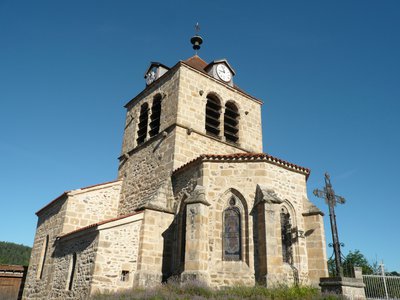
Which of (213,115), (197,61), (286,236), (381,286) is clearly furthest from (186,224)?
(197,61)

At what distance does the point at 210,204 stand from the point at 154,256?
104 inches

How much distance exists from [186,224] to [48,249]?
7415mm

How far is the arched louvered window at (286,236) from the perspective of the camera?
35.9 ft

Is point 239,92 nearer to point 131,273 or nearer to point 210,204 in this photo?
point 210,204

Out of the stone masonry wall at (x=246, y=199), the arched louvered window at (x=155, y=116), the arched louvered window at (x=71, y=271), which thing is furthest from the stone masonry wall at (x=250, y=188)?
the arched louvered window at (x=155, y=116)

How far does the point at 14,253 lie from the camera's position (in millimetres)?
64688

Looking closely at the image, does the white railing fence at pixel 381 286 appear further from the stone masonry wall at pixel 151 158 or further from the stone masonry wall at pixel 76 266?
the stone masonry wall at pixel 76 266

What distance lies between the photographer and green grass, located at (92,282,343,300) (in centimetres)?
833

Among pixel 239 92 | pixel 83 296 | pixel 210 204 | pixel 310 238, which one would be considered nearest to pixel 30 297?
pixel 83 296

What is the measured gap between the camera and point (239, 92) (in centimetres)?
1748

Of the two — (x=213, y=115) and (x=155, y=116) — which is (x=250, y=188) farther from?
(x=155, y=116)

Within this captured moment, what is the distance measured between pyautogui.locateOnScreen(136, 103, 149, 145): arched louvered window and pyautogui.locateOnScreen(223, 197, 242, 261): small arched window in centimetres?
728

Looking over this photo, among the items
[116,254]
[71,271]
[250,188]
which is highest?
[250,188]

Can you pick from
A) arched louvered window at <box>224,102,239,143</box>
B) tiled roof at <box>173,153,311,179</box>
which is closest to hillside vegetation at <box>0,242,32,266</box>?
arched louvered window at <box>224,102,239,143</box>
